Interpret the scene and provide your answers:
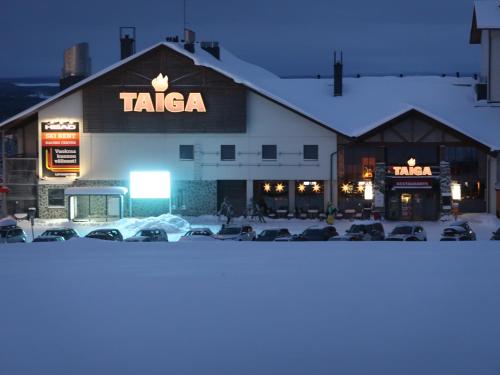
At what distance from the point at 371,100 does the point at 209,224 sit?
13.1m

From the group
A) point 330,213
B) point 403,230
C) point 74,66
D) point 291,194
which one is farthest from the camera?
point 74,66

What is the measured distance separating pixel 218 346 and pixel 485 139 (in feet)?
113

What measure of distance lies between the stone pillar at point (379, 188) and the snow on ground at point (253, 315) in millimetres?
26823

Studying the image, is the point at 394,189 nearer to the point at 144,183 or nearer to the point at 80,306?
the point at 144,183

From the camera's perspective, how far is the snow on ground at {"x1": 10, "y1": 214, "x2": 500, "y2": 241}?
34875 millimetres

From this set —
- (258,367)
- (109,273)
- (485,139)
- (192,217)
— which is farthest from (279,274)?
(485,139)

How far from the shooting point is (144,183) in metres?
39.4

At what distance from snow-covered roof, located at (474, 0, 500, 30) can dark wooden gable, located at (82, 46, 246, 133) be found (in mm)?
14363

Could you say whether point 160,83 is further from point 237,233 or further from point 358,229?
point 358,229

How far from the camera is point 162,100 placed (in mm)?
39469

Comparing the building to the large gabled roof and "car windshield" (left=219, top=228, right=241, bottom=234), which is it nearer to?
the large gabled roof

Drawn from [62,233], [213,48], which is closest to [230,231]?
[62,233]

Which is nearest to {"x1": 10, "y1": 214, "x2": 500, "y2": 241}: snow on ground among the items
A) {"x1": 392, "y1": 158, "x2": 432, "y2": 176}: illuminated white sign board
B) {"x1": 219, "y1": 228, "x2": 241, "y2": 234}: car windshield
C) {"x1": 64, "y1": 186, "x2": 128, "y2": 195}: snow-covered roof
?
{"x1": 64, "y1": 186, "x2": 128, "y2": 195}: snow-covered roof

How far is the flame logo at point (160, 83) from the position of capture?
3931 cm
